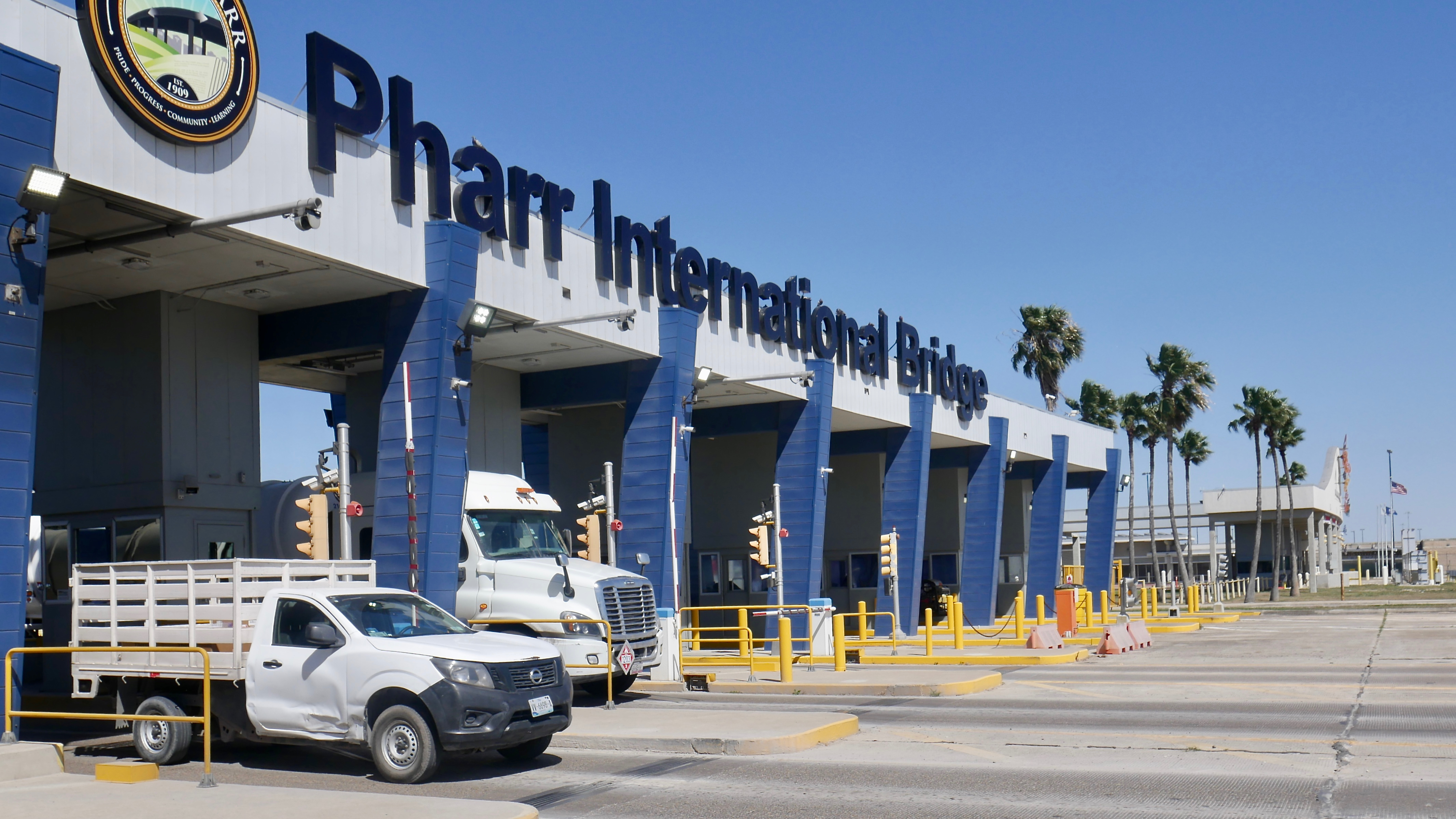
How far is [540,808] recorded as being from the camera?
A: 34.0ft

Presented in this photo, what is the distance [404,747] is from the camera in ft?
38.3

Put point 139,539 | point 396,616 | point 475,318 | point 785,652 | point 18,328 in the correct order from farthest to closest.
→ point 785,652
point 139,539
point 475,318
point 18,328
point 396,616

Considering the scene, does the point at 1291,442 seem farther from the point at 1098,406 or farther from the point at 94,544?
the point at 94,544

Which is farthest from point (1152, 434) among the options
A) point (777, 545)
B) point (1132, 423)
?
point (777, 545)

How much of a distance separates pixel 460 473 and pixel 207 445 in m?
4.31

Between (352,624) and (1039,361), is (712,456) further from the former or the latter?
(1039,361)

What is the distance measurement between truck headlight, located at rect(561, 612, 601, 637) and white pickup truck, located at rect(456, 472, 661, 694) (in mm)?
11

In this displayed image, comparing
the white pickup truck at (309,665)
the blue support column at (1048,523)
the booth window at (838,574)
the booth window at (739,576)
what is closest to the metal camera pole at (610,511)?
the white pickup truck at (309,665)

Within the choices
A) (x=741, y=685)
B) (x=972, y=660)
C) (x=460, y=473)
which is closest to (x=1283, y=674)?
(x=972, y=660)

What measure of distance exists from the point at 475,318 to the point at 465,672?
9804mm

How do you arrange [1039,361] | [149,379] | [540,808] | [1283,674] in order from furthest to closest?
[1039,361]
[1283,674]
[149,379]
[540,808]

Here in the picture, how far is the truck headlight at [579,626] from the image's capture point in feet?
60.1

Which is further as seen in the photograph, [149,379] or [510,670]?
[149,379]

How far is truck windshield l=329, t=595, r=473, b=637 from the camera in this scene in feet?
40.8
